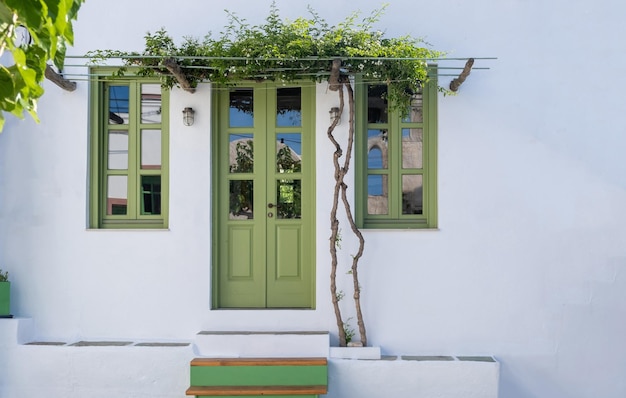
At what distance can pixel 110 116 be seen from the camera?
17.1 ft

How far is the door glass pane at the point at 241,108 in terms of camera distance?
519cm

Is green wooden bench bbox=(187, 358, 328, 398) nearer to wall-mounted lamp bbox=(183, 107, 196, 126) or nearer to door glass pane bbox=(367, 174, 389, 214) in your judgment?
door glass pane bbox=(367, 174, 389, 214)

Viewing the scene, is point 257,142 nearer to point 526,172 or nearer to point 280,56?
point 280,56

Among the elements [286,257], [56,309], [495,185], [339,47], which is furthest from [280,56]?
[56,309]

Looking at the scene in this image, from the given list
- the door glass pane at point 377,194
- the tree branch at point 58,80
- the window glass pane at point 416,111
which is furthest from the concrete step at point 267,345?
the tree branch at point 58,80

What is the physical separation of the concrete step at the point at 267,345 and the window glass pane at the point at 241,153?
59.5 inches

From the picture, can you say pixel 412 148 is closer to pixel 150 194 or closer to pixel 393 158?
pixel 393 158

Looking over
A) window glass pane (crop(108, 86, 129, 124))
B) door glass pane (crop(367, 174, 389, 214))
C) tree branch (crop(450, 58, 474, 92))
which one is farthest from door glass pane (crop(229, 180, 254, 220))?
tree branch (crop(450, 58, 474, 92))

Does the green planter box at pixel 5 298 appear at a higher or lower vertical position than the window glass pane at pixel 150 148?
lower

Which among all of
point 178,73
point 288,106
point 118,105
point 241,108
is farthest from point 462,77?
point 118,105

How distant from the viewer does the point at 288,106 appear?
5.18 meters

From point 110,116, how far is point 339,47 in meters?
2.29

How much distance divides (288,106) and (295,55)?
859 mm

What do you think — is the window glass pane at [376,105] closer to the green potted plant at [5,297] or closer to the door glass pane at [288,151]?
the door glass pane at [288,151]
